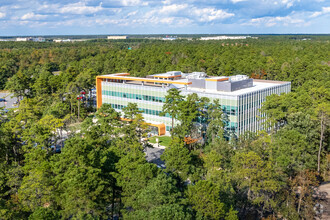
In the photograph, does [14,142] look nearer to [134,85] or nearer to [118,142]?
[118,142]

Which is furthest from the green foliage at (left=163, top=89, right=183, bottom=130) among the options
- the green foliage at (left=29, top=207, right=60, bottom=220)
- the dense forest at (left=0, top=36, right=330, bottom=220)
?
the green foliage at (left=29, top=207, right=60, bottom=220)

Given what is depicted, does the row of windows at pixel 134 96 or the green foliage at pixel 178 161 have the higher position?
the row of windows at pixel 134 96

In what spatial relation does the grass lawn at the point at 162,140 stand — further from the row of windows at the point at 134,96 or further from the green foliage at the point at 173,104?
the row of windows at the point at 134,96

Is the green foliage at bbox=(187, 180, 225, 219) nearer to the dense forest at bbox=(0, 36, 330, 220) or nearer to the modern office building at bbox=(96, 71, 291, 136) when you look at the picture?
the dense forest at bbox=(0, 36, 330, 220)

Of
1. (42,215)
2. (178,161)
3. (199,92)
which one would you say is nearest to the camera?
(42,215)

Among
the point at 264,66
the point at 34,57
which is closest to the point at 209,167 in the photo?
the point at 264,66

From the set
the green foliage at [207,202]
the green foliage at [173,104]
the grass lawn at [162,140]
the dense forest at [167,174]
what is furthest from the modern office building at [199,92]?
the green foliage at [207,202]

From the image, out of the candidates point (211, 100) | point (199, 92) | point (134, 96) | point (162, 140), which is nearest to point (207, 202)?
point (211, 100)

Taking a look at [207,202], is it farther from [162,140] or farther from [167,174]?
[162,140]

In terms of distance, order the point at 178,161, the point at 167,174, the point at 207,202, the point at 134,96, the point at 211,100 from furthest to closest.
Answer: the point at 134,96, the point at 211,100, the point at 178,161, the point at 167,174, the point at 207,202
